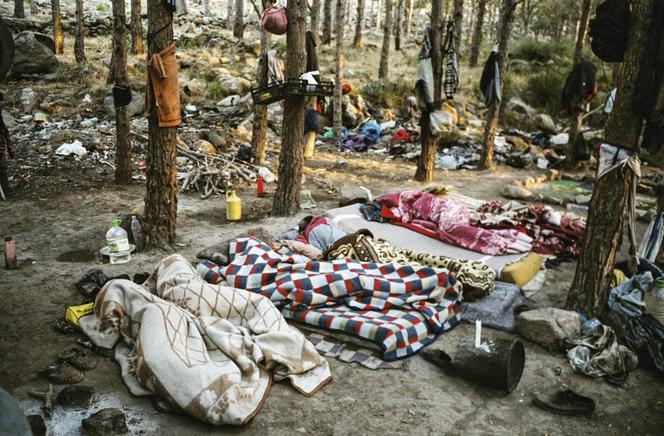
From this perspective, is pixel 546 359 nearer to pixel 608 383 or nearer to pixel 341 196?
pixel 608 383

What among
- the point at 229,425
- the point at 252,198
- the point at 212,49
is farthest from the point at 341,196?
the point at 212,49

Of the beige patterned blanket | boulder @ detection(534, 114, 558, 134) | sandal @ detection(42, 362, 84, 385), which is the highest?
boulder @ detection(534, 114, 558, 134)

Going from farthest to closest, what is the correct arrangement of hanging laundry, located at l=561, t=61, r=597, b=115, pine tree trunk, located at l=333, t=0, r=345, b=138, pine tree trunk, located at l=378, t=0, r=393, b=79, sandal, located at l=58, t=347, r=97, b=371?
pine tree trunk, located at l=378, t=0, r=393, b=79 → pine tree trunk, located at l=333, t=0, r=345, b=138 → hanging laundry, located at l=561, t=61, r=597, b=115 → sandal, located at l=58, t=347, r=97, b=371

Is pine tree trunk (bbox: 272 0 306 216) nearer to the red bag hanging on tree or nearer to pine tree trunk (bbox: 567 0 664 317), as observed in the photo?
the red bag hanging on tree

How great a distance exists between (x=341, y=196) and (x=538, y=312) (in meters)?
4.64

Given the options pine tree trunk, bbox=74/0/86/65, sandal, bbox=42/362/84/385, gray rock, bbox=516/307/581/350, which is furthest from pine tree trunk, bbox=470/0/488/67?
sandal, bbox=42/362/84/385

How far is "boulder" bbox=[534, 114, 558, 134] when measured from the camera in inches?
561

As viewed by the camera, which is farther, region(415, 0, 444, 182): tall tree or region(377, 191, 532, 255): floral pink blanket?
region(415, 0, 444, 182): tall tree

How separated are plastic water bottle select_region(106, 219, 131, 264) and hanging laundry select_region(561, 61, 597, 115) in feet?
30.5

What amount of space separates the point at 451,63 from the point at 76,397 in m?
7.95

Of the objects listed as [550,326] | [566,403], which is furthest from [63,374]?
[550,326]

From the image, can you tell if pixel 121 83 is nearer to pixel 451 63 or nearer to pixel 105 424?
pixel 451 63

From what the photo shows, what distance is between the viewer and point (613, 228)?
404 centimetres

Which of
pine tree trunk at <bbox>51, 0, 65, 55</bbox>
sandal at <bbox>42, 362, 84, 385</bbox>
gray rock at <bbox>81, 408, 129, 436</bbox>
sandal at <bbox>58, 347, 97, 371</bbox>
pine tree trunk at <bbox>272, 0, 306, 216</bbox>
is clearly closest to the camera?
gray rock at <bbox>81, 408, 129, 436</bbox>
